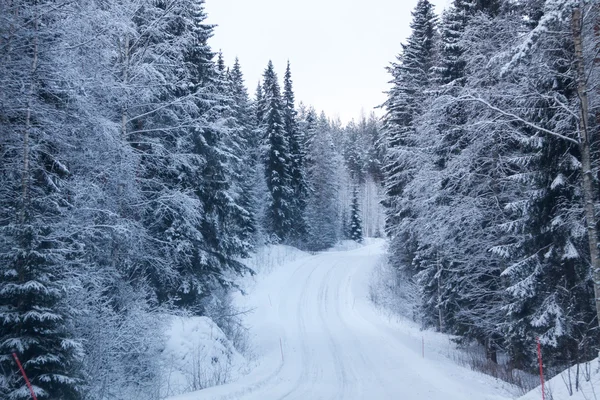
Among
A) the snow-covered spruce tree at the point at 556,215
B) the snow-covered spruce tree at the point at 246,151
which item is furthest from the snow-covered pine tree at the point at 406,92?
the snow-covered spruce tree at the point at 246,151

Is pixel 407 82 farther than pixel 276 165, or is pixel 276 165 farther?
pixel 276 165

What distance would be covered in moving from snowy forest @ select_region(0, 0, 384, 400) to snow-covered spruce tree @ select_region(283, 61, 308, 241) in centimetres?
2353

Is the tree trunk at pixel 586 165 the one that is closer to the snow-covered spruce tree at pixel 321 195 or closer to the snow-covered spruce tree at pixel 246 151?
the snow-covered spruce tree at pixel 246 151

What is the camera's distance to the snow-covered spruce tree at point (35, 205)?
6211mm

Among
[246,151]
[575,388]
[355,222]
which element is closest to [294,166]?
[246,151]

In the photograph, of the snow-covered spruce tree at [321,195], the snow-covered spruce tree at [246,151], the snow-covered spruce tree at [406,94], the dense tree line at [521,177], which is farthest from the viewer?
the snow-covered spruce tree at [321,195]

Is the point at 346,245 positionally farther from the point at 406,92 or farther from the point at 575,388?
the point at 575,388

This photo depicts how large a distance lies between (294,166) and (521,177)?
32.7 metres

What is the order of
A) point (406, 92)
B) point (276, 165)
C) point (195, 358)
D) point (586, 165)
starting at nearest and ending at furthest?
1. point (586, 165)
2. point (195, 358)
3. point (406, 92)
4. point (276, 165)

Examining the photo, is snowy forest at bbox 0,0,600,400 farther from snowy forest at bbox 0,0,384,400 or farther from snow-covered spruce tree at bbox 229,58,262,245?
snow-covered spruce tree at bbox 229,58,262,245

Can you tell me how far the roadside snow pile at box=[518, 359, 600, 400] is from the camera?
270 inches

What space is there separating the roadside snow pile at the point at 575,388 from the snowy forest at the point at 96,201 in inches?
331

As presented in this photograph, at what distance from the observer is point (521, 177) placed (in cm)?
1029

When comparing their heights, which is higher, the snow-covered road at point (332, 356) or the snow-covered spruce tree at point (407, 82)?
the snow-covered spruce tree at point (407, 82)
